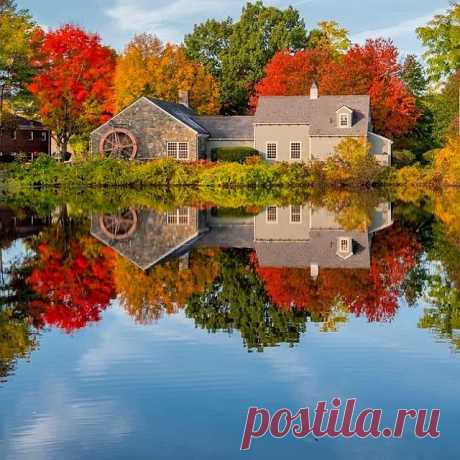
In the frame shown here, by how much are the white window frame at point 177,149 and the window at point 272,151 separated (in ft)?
18.8

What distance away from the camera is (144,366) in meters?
9.57

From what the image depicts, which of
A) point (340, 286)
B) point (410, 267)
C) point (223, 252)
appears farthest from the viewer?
point (223, 252)

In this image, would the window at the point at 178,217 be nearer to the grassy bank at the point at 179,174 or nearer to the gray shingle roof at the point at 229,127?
the grassy bank at the point at 179,174

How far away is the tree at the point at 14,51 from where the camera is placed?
177 feet

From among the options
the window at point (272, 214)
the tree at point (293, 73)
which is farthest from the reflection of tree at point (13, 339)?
the tree at point (293, 73)

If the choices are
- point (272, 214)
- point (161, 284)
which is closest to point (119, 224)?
point (272, 214)

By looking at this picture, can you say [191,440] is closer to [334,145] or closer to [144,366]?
[144,366]

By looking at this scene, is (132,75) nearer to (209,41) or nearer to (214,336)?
(209,41)

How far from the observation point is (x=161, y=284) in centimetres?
1506

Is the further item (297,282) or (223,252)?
(223,252)

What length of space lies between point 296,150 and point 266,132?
2.48 meters

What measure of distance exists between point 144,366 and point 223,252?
998 cm

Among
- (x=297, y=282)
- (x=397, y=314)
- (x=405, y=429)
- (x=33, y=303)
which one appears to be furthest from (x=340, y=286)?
(x=405, y=429)

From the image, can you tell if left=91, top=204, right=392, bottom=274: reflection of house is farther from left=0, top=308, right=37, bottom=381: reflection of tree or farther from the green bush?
the green bush
